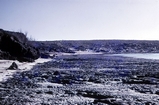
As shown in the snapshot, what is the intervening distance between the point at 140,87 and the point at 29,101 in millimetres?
8953

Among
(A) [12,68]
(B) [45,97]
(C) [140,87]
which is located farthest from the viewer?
(A) [12,68]

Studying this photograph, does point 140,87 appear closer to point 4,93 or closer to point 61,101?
point 61,101

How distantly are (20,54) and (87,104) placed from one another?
124 feet

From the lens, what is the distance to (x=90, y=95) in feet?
52.6

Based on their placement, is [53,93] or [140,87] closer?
[53,93]

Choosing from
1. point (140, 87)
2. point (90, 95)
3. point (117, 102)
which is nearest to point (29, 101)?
point (90, 95)

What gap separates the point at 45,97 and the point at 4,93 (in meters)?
3.12

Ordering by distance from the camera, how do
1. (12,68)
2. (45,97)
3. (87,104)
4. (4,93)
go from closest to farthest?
(87,104) → (45,97) → (4,93) → (12,68)

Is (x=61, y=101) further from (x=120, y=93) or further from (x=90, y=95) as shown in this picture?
(x=120, y=93)

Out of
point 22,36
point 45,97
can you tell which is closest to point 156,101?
point 45,97

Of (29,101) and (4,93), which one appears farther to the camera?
(4,93)

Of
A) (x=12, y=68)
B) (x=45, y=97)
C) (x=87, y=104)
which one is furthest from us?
(x=12, y=68)

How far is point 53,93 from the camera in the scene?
16859mm

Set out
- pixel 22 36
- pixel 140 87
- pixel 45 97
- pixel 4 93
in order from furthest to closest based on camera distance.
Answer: pixel 22 36
pixel 140 87
pixel 4 93
pixel 45 97
